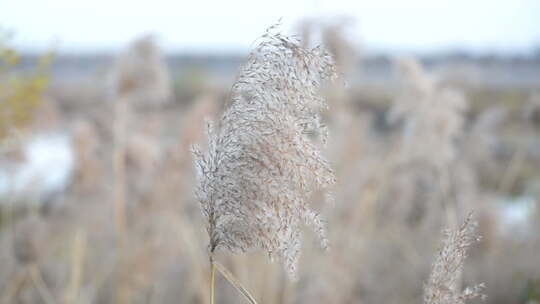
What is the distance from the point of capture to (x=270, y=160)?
4.01 feet

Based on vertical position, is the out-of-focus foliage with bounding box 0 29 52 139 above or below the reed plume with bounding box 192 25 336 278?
above

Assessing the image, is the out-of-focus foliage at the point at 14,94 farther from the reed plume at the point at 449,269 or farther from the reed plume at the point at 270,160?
the reed plume at the point at 449,269

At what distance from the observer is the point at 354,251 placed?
14.1ft

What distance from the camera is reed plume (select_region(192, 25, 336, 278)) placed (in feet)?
3.98

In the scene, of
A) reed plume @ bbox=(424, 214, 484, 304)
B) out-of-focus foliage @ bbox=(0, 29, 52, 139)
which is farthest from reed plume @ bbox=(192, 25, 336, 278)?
out-of-focus foliage @ bbox=(0, 29, 52, 139)

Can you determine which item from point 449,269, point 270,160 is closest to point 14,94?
point 270,160

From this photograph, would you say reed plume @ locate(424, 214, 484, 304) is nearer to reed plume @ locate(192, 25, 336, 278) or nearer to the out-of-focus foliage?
reed plume @ locate(192, 25, 336, 278)

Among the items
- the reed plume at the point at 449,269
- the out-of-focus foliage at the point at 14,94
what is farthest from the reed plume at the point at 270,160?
the out-of-focus foliage at the point at 14,94

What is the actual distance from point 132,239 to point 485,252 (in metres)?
3.02

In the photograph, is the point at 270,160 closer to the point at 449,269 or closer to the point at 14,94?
the point at 449,269

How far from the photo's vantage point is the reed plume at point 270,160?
3.98ft

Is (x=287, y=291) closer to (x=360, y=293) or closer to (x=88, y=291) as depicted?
(x=360, y=293)

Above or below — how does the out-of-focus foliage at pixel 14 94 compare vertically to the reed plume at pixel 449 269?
above

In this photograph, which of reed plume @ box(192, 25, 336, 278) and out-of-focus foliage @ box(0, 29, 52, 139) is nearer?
reed plume @ box(192, 25, 336, 278)
